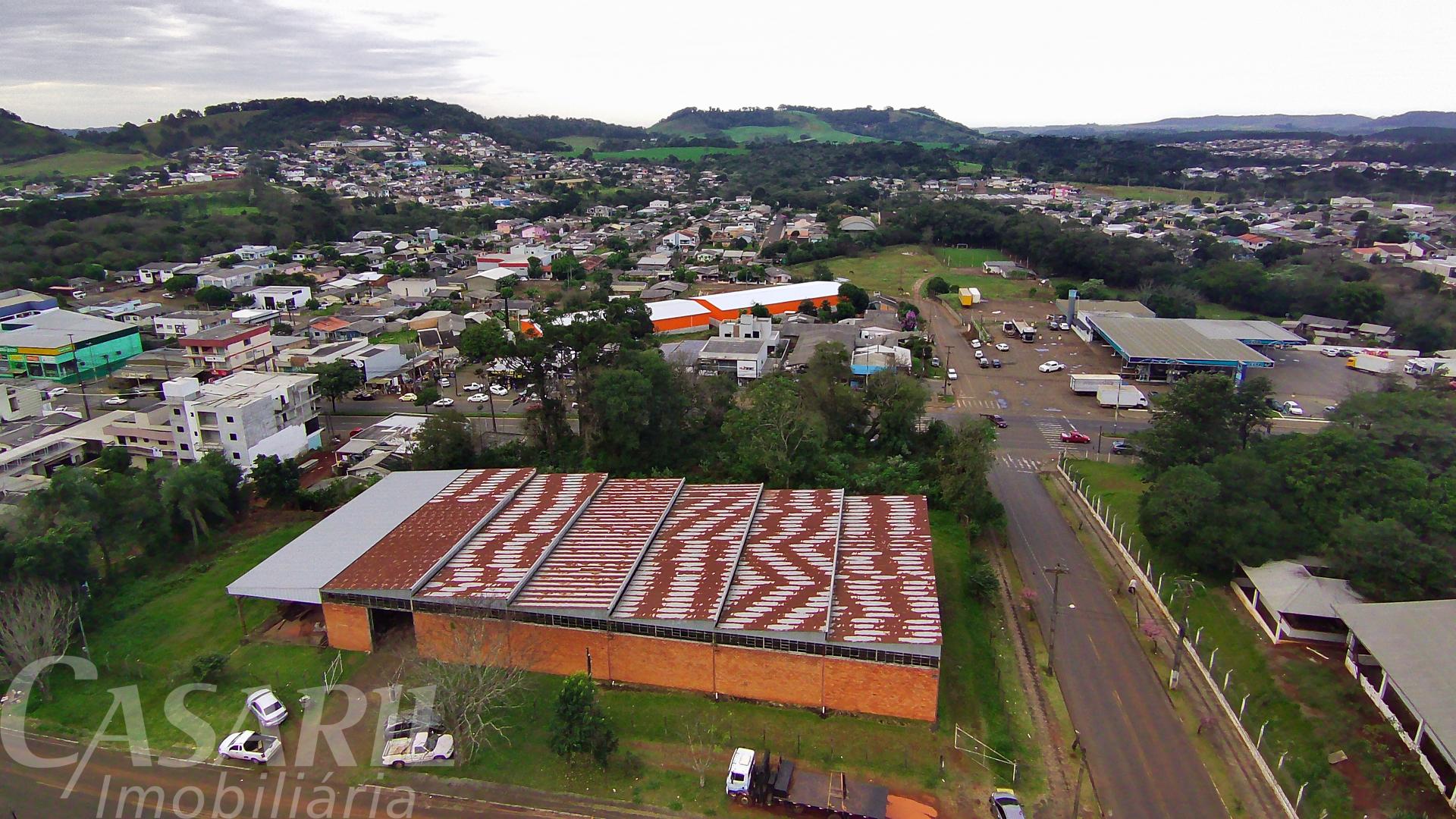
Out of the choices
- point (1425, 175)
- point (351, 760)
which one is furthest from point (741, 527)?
point (1425, 175)

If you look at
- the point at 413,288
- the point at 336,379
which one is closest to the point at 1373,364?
the point at 336,379

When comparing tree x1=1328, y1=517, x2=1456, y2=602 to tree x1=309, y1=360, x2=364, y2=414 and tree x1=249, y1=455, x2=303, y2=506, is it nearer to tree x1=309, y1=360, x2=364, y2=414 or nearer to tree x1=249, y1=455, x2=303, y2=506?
tree x1=249, y1=455, x2=303, y2=506

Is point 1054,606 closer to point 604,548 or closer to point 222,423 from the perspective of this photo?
point 604,548

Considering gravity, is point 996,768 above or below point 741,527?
below

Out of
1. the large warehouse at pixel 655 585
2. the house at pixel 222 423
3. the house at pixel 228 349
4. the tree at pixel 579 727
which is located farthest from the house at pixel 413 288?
the tree at pixel 579 727

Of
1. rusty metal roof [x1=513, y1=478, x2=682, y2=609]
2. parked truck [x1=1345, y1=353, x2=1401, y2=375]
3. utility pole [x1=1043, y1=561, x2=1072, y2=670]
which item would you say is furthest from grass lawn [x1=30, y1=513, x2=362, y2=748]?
parked truck [x1=1345, y1=353, x2=1401, y2=375]

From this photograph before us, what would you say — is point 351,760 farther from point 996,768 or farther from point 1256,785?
point 1256,785

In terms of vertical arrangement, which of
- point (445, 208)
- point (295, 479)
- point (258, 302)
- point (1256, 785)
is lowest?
point (1256, 785)
